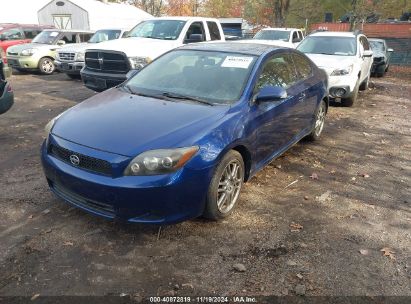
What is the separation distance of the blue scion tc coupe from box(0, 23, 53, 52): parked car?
13.3m

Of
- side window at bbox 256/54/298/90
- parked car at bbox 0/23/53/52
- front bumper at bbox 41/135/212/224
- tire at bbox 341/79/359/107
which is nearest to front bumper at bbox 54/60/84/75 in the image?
parked car at bbox 0/23/53/52

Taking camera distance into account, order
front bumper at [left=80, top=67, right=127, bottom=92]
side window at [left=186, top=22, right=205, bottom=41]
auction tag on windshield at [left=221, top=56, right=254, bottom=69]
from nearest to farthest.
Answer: auction tag on windshield at [left=221, top=56, right=254, bottom=69], front bumper at [left=80, top=67, right=127, bottom=92], side window at [left=186, top=22, right=205, bottom=41]

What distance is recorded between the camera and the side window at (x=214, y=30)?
10.2 m

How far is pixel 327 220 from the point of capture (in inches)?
156

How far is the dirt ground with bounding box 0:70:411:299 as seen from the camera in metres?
2.95

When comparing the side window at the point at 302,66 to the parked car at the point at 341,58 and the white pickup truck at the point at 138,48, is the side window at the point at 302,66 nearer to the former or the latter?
the parked car at the point at 341,58

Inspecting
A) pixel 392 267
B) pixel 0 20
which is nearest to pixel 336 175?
pixel 392 267

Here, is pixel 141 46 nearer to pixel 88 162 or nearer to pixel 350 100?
pixel 350 100

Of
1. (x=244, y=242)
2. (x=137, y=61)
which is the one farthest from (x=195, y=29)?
(x=244, y=242)

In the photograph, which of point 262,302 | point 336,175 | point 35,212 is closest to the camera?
point 262,302

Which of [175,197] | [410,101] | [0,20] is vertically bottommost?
[410,101]

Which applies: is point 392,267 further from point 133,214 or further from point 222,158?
point 133,214

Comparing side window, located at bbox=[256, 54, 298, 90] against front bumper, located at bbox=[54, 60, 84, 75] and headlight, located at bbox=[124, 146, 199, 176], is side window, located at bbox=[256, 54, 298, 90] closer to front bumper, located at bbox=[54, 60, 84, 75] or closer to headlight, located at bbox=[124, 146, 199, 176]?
headlight, located at bbox=[124, 146, 199, 176]

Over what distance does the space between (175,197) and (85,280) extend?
950mm
